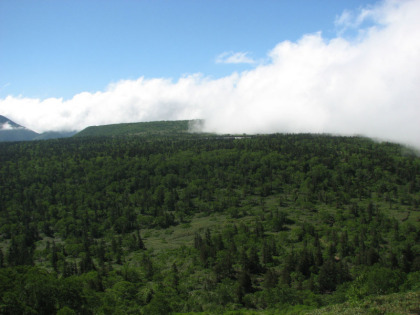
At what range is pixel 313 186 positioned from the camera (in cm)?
17088

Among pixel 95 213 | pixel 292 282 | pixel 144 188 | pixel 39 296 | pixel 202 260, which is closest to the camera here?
pixel 39 296

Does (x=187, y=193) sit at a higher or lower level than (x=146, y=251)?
higher

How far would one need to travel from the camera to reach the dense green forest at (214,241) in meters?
62.2

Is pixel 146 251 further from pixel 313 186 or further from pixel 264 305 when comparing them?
pixel 313 186

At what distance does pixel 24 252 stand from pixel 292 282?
8864cm

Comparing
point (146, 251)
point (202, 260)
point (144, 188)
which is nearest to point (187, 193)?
point (144, 188)

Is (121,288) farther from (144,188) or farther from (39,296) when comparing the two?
(144,188)

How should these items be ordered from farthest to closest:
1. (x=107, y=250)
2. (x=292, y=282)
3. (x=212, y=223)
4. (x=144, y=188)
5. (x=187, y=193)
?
(x=144, y=188), (x=187, y=193), (x=212, y=223), (x=107, y=250), (x=292, y=282)

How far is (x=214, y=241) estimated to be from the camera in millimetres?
104062

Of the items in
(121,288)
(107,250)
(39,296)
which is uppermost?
(39,296)

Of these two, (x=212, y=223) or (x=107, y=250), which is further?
(x=212, y=223)

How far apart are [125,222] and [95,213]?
25265 mm

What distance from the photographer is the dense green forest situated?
204 ft

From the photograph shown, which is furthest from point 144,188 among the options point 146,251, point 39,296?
point 39,296
